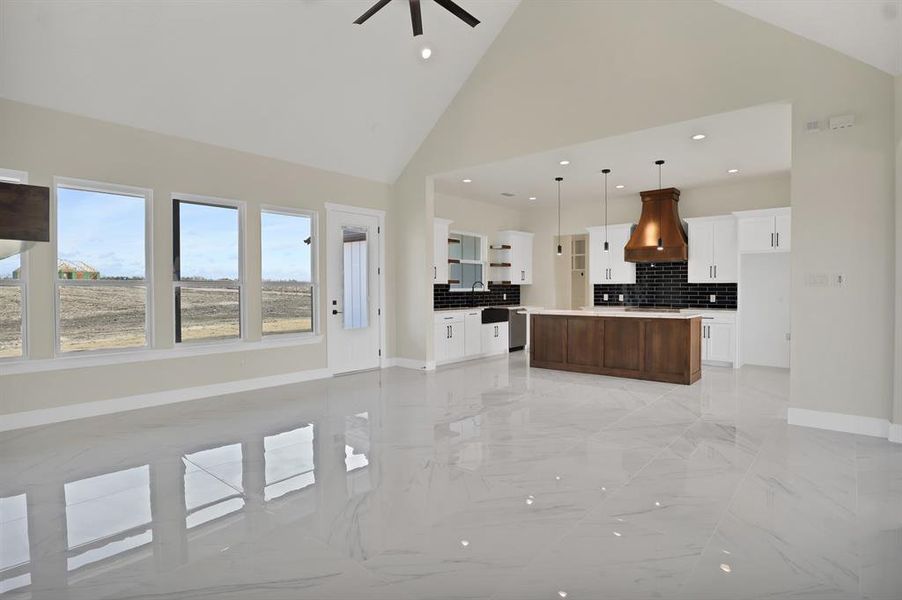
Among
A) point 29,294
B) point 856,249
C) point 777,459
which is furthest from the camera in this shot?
point 29,294

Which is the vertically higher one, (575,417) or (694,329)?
(694,329)

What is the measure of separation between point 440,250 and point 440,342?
1.56 metres

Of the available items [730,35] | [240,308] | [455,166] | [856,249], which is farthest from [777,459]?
[240,308]

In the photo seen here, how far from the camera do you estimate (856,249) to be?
393 cm

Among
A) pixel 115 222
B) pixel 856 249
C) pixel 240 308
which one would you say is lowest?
pixel 240 308

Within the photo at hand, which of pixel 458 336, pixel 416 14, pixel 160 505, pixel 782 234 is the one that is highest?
pixel 416 14

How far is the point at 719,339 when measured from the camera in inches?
288

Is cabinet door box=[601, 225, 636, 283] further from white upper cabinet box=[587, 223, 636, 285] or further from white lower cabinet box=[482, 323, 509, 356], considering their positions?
white lower cabinet box=[482, 323, 509, 356]

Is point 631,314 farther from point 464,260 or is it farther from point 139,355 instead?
point 139,355

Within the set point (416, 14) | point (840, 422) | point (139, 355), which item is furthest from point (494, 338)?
point (416, 14)

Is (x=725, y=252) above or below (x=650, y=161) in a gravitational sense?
below

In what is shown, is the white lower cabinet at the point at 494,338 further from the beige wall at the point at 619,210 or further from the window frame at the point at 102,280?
the window frame at the point at 102,280

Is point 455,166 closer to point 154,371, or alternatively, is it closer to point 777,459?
point 154,371

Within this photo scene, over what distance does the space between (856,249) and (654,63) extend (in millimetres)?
2507
